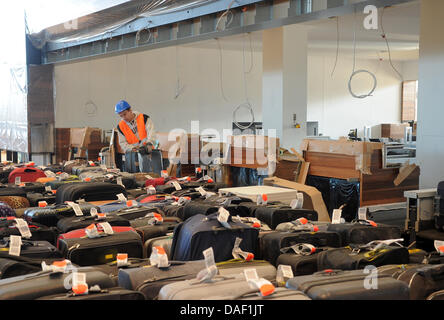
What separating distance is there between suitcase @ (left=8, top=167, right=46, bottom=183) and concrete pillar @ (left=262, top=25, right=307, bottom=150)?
205 inches

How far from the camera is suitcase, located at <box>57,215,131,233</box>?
293 cm

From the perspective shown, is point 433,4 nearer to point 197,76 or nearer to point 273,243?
point 273,243

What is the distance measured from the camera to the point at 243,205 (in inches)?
132

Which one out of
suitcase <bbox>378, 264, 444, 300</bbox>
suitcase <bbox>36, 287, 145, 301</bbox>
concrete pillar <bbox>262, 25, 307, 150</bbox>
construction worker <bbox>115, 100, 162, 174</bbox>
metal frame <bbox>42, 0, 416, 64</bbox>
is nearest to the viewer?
suitcase <bbox>36, 287, 145, 301</bbox>

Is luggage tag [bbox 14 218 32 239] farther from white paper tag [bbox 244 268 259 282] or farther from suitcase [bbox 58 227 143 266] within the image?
white paper tag [bbox 244 268 259 282]

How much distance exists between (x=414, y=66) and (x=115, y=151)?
13.7 metres

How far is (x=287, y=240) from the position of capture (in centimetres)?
259

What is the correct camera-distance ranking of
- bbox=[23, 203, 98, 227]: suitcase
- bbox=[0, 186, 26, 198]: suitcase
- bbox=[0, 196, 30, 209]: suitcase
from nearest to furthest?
bbox=[23, 203, 98, 227]: suitcase, bbox=[0, 196, 30, 209]: suitcase, bbox=[0, 186, 26, 198]: suitcase

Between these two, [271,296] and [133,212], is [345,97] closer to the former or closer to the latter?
[133,212]

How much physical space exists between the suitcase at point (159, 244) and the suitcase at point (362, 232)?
2.88ft

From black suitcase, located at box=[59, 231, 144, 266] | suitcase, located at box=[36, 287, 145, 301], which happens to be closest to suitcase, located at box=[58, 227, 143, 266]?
black suitcase, located at box=[59, 231, 144, 266]

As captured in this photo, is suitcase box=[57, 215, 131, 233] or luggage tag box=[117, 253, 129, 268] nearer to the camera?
luggage tag box=[117, 253, 129, 268]

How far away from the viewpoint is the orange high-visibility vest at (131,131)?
681 cm
